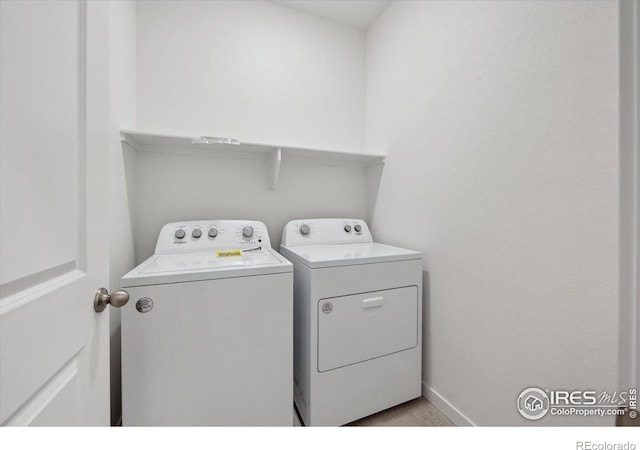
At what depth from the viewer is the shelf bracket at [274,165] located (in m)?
1.60

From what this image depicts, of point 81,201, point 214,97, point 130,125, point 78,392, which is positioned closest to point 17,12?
point 81,201

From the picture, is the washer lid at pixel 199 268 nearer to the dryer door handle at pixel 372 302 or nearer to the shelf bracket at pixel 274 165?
the dryer door handle at pixel 372 302

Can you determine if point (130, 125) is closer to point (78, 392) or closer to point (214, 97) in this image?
point (214, 97)

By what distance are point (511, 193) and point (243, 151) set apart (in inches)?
60.8

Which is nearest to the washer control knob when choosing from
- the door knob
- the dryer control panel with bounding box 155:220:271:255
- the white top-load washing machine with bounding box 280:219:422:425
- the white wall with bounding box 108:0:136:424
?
the dryer control panel with bounding box 155:220:271:255

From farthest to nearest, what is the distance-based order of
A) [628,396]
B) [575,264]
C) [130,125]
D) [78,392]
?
[130,125]
[575,264]
[628,396]
[78,392]

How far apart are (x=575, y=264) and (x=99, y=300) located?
58.1 inches

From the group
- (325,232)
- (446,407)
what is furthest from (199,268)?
(446,407)

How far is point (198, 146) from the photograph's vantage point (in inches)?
61.9

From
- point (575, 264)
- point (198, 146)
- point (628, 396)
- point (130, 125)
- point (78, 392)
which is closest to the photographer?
point (78, 392)

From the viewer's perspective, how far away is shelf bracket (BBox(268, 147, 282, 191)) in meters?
1.60

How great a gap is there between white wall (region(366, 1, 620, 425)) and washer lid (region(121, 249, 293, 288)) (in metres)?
0.92

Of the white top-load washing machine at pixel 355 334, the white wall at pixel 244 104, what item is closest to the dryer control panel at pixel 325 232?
the white wall at pixel 244 104
